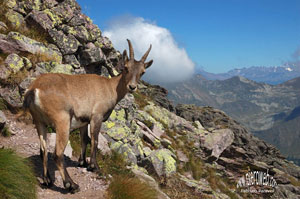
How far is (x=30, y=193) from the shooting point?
722 centimetres

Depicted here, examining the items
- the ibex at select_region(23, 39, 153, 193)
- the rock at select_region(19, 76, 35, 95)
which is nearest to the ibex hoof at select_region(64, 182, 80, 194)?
the ibex at select_region(23, 39, 153, 193)

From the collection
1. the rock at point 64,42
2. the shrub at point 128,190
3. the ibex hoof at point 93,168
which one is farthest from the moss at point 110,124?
the shrub at point 128,190

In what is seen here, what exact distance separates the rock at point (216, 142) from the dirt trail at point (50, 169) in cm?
2305

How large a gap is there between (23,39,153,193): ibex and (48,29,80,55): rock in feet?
32.8

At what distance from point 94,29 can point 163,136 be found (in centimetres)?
1347

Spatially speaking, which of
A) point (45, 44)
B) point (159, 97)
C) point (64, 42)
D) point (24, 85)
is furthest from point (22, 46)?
point (159, 97)

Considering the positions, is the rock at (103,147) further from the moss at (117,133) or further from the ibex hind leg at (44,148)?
the ibex hind leg at (44,148)

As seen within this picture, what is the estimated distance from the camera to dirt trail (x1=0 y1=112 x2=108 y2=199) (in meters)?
8.62

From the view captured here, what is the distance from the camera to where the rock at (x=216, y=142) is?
31.6m

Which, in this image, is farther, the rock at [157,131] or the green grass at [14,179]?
the rock at [157,131]

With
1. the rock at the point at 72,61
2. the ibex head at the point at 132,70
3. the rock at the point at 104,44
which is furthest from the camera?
the rock at the point at 104,44

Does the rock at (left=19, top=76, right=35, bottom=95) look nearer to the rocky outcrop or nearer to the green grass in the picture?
the rocky outcrop

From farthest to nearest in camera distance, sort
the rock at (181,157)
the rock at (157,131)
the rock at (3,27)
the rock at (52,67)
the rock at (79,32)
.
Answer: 1. the rock at (157,131)
2. the rock at (181,157)
3. the rock at (79,32)
4. the rock at (3,27)
5. the rock at (52,67)

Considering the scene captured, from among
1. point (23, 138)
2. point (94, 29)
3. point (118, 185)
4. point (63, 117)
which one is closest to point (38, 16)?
point (94, 29)
